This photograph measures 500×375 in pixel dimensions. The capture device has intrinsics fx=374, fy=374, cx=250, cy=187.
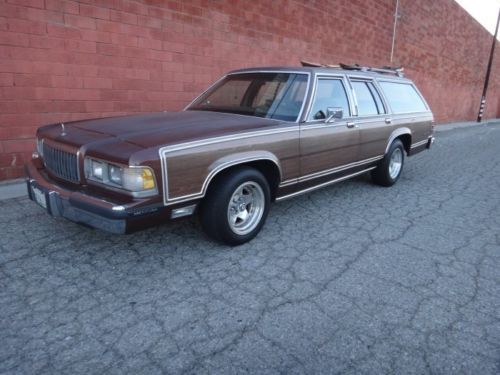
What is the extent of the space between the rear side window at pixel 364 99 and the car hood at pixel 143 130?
1.55 metres

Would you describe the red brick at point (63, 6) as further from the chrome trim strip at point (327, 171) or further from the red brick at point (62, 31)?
the chrome trim strip at point (327, 171)

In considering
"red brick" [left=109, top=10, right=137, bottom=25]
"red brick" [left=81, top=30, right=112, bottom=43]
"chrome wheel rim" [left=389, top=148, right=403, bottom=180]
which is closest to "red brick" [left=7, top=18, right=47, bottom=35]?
"red brick" [left=81, top=30, right=112, bottom=43]

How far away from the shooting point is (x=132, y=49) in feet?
19.5

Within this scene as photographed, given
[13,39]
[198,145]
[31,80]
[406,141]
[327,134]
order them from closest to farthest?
[198,145]
[327,134]
[13,39]
[31,80]
[406,141]

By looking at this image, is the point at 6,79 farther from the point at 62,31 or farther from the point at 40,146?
the point at 40,146

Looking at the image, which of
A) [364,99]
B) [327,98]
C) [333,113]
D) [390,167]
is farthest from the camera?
[390,167]

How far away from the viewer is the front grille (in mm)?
→ 2957

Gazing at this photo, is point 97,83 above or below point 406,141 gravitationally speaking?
above

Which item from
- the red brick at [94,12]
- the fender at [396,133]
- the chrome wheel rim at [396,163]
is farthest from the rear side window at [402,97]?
the red brick at [94,12]

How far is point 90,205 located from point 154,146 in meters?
0.63

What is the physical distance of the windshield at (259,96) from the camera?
3951 mm

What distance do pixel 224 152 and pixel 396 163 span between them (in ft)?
12.6

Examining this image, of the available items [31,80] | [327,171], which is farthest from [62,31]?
[327,171]

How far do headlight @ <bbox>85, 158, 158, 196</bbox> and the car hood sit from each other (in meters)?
0.10
